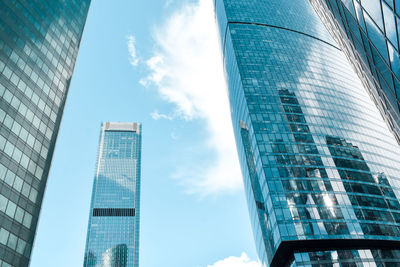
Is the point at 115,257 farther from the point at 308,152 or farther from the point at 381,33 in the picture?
the point at 381,33

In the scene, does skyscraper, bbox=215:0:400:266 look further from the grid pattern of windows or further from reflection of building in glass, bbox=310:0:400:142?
reflection of building in glass, bbox=310:0:400:142

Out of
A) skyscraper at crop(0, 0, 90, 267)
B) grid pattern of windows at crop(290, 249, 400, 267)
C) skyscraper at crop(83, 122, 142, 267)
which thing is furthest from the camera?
skyscraper at crop(83, 122, 142, 267)

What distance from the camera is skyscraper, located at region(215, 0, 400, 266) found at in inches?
2415

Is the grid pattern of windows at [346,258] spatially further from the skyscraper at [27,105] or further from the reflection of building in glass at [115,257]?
the reflection of building in glass at [115,257]

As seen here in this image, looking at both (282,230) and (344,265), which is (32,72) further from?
(344,265)

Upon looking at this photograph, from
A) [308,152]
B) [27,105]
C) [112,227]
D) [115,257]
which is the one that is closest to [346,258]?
[308,152]

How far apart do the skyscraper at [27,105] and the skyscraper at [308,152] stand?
43.6 metres

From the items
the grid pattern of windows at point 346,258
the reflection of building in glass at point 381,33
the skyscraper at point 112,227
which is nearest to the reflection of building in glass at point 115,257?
the skyscraper at point 112,227

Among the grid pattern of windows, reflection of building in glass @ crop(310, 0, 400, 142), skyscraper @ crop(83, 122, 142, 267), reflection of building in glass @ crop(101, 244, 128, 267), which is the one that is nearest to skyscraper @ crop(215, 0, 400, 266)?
the grid pattern of windows

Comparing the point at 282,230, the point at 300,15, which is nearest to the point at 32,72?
the point at 282,230

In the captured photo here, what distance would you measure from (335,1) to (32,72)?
39.2 m

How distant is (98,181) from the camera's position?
650 ft

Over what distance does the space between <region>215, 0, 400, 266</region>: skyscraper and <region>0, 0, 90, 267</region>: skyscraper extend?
4361 cm

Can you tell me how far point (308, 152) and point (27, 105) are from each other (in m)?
59.2
